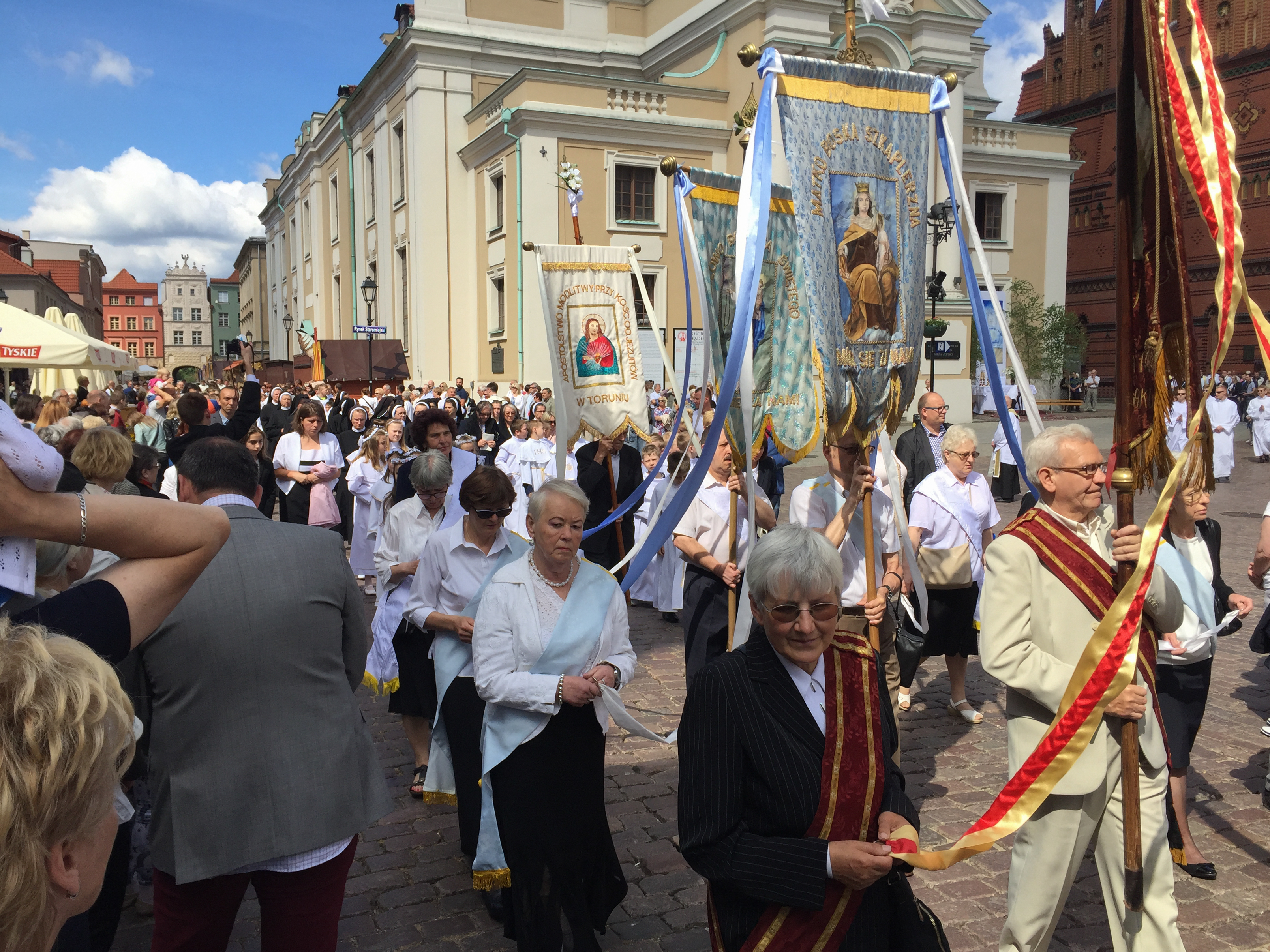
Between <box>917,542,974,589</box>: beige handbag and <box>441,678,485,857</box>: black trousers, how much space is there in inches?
134

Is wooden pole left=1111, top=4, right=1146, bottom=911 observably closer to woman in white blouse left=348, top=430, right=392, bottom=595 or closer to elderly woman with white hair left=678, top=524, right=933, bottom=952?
elderly woman with white hair left=678, top=524, right=933, bottom=952

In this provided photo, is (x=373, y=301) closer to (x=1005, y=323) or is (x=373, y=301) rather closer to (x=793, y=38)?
(x=793, y=38)

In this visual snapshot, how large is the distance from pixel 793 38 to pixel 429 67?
1206 centimetres

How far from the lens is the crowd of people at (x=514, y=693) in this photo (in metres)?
1.77

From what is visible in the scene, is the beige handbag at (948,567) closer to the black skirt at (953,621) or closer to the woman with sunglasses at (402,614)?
the black skirt at (953,621)

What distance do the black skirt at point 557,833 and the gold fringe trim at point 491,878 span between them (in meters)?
0.10

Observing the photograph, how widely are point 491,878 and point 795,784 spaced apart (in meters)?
2.00

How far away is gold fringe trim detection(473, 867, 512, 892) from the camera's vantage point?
12.9ft

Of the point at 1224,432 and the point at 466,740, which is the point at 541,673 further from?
the point at 1224,432

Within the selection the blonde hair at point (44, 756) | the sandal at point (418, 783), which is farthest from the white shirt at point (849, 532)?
the blonde hair at point (44, 756)

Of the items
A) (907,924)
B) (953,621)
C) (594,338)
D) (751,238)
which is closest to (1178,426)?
(953,621)

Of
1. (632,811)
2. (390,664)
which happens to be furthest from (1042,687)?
(390,664)

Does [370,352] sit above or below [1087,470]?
above

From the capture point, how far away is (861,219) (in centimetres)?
486
